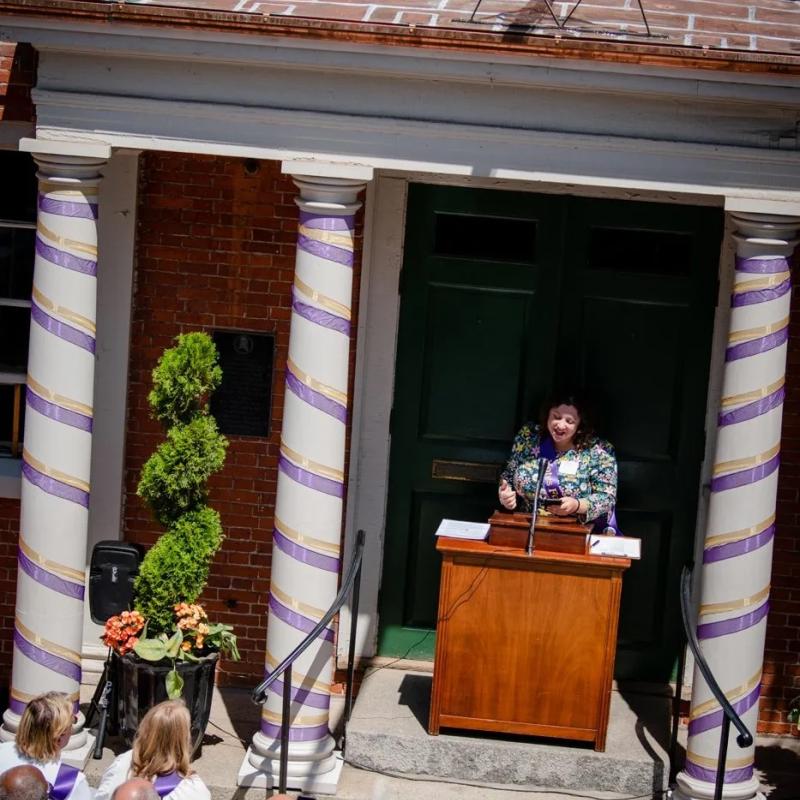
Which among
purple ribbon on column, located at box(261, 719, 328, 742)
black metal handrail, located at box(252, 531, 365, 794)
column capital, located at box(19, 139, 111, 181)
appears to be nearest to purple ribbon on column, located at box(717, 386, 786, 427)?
black metal handrail, located at box(252, 531, 365, 794)

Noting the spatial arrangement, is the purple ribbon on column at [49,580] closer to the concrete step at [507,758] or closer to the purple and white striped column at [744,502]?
the concrete step at [507,758]

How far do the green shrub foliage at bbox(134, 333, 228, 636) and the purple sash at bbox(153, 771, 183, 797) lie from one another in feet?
6.37

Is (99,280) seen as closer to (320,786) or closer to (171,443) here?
(171,443)

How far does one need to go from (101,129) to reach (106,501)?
8.10 feet

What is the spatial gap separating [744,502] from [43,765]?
Answer: 12.5ft

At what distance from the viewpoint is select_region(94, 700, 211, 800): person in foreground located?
6.47 metres

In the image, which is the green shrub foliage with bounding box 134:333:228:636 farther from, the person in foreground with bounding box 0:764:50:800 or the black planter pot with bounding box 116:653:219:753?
the person in foreground with bounding box 0:764:50:800

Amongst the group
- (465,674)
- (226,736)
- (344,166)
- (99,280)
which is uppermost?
(344,166)

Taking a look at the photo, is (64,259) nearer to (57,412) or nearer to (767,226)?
(57,412)

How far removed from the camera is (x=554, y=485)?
8.67 metres

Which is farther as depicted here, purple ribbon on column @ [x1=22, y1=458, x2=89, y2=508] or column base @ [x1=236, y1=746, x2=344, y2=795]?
purple ribbon on column @ [x1=22, y1=458, x2=89, y2=508]

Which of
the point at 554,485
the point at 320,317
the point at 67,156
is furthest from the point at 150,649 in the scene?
the point at 67,156

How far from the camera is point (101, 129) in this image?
8.05 metres

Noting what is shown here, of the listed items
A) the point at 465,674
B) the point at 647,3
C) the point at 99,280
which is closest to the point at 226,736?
the point at 465,674
